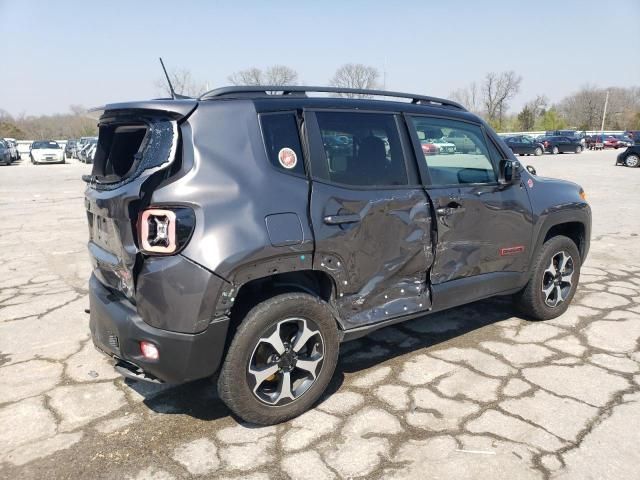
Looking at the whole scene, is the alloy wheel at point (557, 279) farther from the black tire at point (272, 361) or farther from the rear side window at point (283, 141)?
the rear side window at point (283, 141)

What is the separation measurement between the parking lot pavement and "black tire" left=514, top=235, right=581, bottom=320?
0.40 ft

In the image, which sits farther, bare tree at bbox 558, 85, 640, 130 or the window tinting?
bare tree at bbox 558, 85, 640, 130

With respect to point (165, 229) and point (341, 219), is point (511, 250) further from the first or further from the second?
point (165, 229)

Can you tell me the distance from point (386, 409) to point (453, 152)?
1992mm

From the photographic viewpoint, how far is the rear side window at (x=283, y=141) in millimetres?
2787

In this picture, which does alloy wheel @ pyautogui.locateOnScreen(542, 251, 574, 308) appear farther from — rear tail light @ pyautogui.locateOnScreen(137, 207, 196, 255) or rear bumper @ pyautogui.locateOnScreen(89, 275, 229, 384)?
rear tail light @ pyautogui.locateOnScreen(137, 207, 196, 255)

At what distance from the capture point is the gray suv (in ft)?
8.28

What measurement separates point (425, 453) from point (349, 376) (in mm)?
959

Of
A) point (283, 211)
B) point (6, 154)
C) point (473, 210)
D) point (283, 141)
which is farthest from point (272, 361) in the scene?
point (6, 154)

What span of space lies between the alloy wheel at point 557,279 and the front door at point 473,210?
414 mm

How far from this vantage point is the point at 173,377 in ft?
8.52

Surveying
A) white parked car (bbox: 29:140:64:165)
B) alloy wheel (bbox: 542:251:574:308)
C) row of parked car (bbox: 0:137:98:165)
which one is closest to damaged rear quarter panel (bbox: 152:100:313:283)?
alloy wheel (bbox: 542:251:574:308)

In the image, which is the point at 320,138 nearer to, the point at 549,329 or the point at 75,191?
the point at 549,329

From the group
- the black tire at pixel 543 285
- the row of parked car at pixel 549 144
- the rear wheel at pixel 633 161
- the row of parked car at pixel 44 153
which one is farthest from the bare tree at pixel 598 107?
the black tire at pixel 543 285
